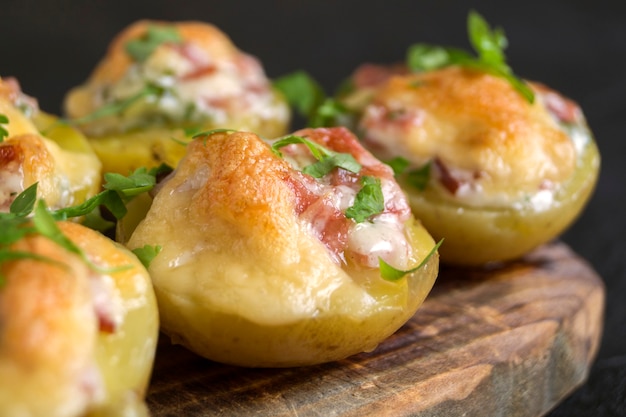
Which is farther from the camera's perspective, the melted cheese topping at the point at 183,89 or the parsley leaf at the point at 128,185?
the melted cheese topping at the point at 183,89

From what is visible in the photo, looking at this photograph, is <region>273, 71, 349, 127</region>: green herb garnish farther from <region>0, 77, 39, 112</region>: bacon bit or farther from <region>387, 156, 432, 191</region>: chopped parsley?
<region>0, 77, 39, 112</region>: bacon bit

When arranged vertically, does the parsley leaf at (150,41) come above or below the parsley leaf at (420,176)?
above

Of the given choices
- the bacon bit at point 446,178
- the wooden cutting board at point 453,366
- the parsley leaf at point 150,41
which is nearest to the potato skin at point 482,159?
the bacon bit at point 446,178

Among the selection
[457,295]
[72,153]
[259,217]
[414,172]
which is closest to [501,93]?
[414,172]

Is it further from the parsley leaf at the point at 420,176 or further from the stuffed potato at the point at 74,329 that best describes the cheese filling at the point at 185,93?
the stuffed potato at the point at 74,329

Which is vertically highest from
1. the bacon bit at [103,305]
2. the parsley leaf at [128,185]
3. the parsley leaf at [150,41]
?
the bacon bit at [103,305]

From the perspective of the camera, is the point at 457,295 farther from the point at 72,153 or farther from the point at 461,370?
the point at 72,153

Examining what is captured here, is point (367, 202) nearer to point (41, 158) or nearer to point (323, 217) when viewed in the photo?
point (323, 217)
